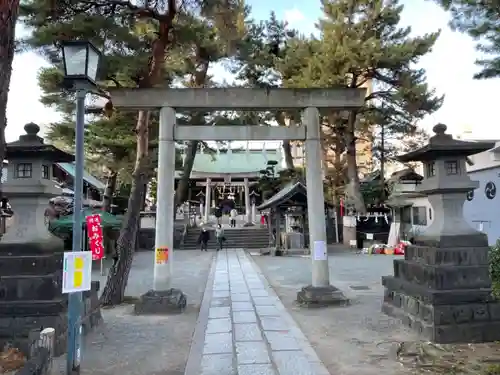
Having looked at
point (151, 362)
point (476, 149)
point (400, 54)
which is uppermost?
point (400, 54)

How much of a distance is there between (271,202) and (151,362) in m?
18.1

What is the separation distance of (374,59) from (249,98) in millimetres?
14331

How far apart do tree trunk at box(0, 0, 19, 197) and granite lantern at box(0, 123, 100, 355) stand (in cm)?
299

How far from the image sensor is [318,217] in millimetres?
10164

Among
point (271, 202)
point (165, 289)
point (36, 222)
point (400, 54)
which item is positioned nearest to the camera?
point (36, 222)

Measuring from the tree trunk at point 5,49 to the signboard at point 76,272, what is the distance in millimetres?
1412

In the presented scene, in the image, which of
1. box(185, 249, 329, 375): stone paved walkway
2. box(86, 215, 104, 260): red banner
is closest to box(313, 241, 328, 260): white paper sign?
box(185, 249, 329, 375): stone paved walkway

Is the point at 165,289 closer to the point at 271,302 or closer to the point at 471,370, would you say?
the point at 271,302

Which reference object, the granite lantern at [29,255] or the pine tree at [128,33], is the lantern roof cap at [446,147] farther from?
the granite lantern at [29,255]

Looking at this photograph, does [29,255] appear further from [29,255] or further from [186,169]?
[186,169]

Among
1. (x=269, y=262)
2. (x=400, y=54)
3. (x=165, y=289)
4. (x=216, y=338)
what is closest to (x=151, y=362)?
(x=216, y=338)

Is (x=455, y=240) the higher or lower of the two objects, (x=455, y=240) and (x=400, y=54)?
the lower

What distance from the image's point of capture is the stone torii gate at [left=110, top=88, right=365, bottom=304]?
986 centimetres

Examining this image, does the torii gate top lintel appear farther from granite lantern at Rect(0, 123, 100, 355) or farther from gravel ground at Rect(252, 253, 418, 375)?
gravel ground at Rect(252, 253, 418, 375)
